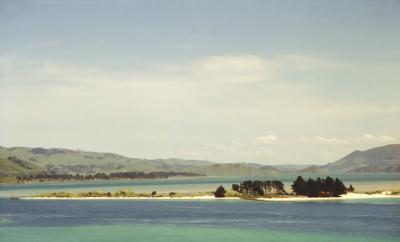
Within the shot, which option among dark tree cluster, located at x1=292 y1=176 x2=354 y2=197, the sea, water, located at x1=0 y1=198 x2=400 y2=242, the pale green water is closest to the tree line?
dark tree cluster, located at x1=292 y1=176 x2=354 y2=197

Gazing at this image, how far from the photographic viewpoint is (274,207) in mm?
130625

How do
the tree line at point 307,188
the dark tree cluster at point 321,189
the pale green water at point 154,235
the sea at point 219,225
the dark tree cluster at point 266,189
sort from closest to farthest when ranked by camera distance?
the pale green water at point 154,235 < the sea at point 219,225 < the dark tree cluster at point 321,189 < the tree line at point 307,188 < the dark tree cluster at point 266,189

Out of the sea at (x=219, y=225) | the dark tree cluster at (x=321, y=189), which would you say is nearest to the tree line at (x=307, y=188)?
the dark tree cluster at (x=321, y=189)

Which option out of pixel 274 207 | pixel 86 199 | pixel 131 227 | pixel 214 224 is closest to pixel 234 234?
pixel 214 224

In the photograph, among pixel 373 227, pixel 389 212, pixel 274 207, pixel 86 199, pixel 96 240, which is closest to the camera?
pixel 96 240

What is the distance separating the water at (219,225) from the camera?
77.8 metres

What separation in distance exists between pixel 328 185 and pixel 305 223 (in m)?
69.1

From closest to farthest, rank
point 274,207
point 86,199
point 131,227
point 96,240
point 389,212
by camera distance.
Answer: point 96,240
point 131,227
point 389,212
point 274,207
point 86,199

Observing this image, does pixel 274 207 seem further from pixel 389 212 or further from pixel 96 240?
pixel 96 240

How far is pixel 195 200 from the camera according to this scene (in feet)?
538

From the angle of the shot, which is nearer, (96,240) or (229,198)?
(96,240)

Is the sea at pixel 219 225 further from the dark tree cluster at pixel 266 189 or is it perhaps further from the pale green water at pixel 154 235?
the dark tree cluster at pixel 266 189

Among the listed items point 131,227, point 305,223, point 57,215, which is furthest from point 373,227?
point 57,215

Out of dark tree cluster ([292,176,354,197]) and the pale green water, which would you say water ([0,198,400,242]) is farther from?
dark tree cluster ([292,176,354,197])
